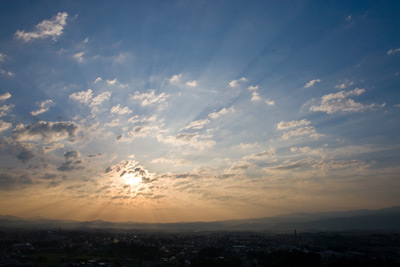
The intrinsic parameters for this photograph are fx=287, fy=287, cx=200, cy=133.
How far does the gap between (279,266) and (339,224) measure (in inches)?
7286

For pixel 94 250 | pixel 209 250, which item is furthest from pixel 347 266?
pixel 94 250

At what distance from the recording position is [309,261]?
39844 mm

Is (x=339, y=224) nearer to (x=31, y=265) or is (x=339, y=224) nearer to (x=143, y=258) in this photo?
(x=143, y=258)

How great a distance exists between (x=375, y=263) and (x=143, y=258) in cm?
3540

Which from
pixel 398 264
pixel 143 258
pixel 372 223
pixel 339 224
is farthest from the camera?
pixel 339 224

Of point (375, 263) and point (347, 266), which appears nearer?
point (347, 266)

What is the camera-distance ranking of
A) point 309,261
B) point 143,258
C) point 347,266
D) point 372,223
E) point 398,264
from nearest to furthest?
point 347,266 → point 398,264 → point 309,261 → point 143,258 → point 372,223

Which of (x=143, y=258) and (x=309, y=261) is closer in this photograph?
(x=309, y=261)

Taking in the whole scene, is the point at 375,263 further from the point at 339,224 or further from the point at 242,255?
the point at 339,224

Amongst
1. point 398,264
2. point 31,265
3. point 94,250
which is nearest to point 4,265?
point 31,265

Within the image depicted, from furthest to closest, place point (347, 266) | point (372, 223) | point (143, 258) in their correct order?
1. point (372, 223)
2. point (143, 258)
3. point (347, 266)

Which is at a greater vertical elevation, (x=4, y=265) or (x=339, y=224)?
(x=4, y=265)

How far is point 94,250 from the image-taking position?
58781 millimetres

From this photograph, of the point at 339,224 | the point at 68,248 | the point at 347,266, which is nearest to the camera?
the point at 347,266
